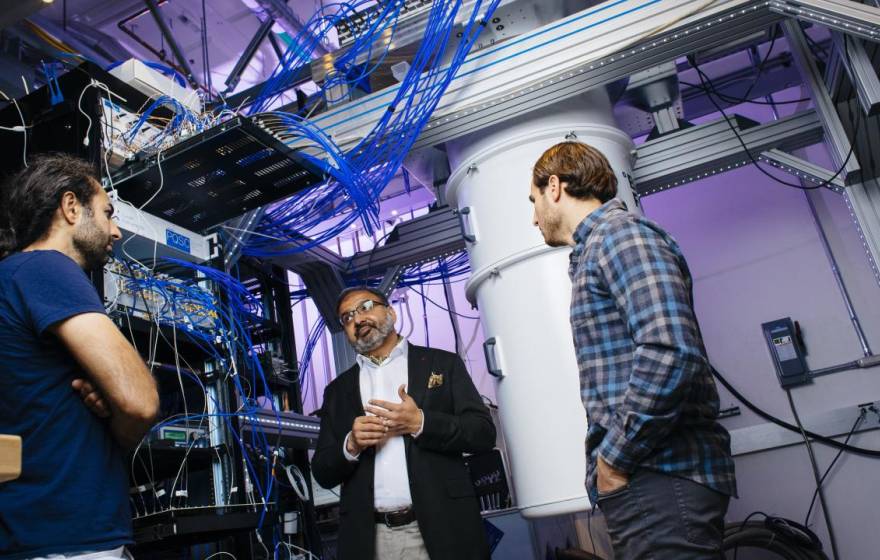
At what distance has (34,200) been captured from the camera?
1.30 metres

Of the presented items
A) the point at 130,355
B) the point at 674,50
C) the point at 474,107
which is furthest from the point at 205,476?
the point at 674,50

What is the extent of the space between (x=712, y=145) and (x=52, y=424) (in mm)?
2620

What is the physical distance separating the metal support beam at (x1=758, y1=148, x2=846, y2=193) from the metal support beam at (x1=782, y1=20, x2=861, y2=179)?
0.16 ft

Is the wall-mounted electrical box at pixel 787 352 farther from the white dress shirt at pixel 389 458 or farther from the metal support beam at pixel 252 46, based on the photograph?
the metal support beam at pixel 252 46

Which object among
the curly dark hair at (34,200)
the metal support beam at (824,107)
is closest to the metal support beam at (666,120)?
the metal support beam at (824,107)

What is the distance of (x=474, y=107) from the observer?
2393 millimetres

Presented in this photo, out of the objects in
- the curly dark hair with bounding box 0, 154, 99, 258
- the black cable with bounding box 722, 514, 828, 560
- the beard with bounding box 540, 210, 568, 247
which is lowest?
the black cable with bounding box 722, 514, 828, 560

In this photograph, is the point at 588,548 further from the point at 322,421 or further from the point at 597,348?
the point at 597,348

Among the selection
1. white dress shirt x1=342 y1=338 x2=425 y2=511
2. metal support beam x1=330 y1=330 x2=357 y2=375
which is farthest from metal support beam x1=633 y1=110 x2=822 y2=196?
metal support beam x1=330 y1=330 x2=357 y2=375

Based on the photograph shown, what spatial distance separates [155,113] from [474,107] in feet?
3.51

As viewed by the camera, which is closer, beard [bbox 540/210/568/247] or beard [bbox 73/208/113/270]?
beard [bbox 73/208/113/270]

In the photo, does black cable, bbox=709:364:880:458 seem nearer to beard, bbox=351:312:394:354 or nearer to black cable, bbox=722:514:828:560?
black cable, bbox=722:514:828:560

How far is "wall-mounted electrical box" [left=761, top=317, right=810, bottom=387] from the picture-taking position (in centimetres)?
341

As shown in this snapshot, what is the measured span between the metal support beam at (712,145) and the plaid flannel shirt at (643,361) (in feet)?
5.22
